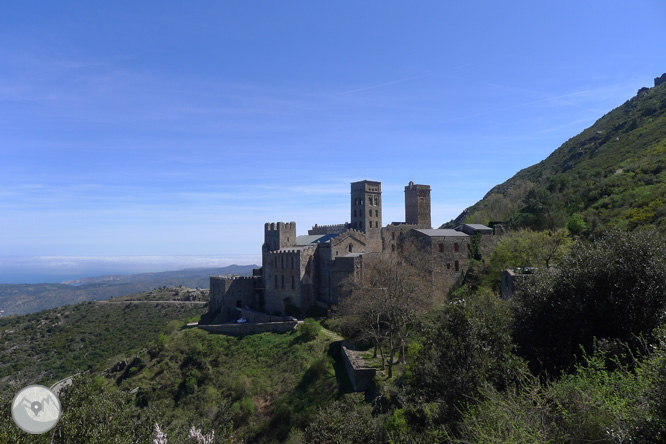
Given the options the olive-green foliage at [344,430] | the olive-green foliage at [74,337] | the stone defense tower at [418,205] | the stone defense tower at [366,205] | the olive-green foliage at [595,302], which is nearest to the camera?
the olive-green foliage at [595,302]

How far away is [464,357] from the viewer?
18.4 m

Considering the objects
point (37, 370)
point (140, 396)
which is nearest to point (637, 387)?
point (140, 396)

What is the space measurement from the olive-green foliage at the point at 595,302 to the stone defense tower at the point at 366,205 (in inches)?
1481

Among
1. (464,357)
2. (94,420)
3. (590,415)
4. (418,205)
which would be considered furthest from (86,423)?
(418,205)

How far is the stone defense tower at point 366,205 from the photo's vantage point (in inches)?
2287

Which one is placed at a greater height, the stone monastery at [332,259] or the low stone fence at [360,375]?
the stone monastery at [332,259]

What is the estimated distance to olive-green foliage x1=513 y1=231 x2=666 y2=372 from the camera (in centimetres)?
1692

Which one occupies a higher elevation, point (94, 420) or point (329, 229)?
point (329, 229)

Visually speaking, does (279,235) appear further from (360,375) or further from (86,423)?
(86,423)

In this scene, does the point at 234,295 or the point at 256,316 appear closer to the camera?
the point at 256,316

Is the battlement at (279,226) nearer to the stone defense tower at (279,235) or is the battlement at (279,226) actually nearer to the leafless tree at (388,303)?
the stone defense tower at (279,235)

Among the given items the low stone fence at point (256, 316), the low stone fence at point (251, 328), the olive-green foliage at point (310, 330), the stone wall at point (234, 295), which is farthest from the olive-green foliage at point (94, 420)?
the stone wall at point (234, 295)

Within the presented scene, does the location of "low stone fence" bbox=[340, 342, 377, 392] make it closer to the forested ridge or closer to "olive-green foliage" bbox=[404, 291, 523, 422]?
the forested ridge

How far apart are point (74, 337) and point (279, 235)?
44782mm
